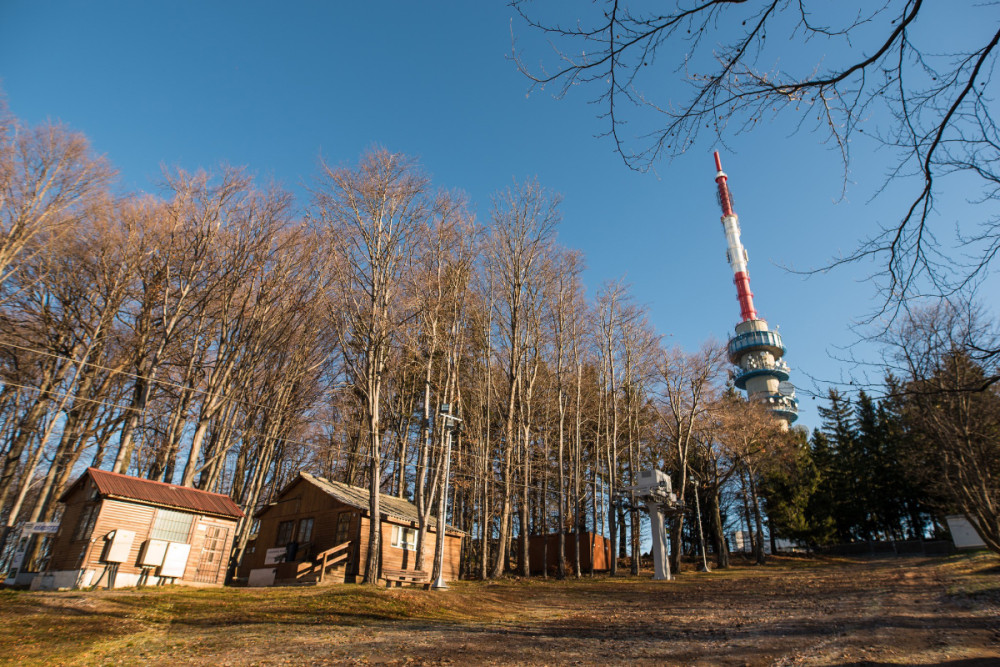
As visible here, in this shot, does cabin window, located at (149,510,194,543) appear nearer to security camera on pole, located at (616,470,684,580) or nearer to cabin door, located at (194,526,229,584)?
cabin door, located at (194,526,229,584)

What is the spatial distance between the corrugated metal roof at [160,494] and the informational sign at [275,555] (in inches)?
144

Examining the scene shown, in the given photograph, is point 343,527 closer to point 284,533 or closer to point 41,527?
point 284,533

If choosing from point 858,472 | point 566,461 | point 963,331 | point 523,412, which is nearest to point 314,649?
point 963,331

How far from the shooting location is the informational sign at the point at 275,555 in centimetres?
2244

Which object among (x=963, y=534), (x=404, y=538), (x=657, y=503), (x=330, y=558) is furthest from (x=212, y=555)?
(x=963, y=534)

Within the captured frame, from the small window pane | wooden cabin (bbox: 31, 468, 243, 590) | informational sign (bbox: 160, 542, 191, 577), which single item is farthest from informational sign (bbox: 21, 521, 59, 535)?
the small window pane

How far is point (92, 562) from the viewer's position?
15.8 metres

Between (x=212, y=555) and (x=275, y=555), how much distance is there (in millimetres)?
3846

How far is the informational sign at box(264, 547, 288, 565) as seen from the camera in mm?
22438

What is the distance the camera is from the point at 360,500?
2255 centimetres

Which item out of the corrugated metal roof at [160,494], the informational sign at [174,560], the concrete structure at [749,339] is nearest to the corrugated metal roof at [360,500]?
the corrugated metal roof at [160,494]

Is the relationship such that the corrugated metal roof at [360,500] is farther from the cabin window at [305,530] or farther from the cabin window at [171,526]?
the cabin window at [171,526]

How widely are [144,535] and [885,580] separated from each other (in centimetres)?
2466

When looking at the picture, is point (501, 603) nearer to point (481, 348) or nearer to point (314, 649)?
point (314, 649)
